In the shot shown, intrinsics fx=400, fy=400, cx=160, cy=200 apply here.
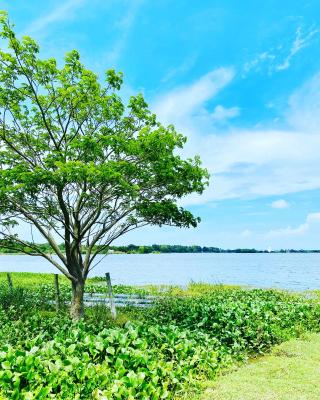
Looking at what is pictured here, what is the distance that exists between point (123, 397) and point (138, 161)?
7250mm

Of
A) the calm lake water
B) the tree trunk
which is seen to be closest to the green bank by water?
the tree trunk

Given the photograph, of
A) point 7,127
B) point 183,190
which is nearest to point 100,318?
point 183,190

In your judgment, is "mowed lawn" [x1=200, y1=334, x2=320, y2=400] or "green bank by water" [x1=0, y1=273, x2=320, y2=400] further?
"mowed lawn" [x1=200, y1=334, x2=320, y2=400]

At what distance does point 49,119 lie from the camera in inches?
524

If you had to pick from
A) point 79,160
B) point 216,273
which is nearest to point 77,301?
point 79,160

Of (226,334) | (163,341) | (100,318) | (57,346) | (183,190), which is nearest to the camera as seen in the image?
(57,346)

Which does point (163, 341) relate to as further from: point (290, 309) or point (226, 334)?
point (290, 309)

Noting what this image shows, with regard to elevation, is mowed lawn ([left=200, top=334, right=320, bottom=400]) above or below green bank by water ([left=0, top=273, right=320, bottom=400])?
below

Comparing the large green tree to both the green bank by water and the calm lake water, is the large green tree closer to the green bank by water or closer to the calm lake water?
the green bank by water

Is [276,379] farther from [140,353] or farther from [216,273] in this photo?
[216,273]

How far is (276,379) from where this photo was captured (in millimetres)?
7875

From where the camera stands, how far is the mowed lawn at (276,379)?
7.08m

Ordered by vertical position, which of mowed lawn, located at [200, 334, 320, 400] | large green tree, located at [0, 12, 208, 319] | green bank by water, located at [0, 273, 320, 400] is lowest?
mowed lawn, located at [200, 334, 320, 400]

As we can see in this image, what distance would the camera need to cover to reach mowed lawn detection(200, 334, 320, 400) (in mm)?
7078
